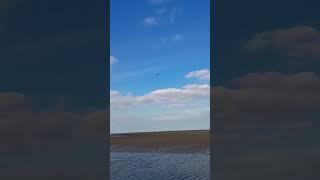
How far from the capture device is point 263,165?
5.64 meters

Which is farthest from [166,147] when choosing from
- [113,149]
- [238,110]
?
[238,110]

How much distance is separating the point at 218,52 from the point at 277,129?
1291 millimetres

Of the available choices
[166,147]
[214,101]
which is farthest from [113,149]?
[214,101]

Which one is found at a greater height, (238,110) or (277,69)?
(277,69)

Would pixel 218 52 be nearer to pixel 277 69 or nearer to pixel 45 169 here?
pixel 277 69

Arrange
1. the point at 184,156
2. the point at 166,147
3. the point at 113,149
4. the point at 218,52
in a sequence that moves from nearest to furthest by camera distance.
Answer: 1. the point at 218,52
2. the point at 184,156
3. the point at 166,147
4. the point at 113,149

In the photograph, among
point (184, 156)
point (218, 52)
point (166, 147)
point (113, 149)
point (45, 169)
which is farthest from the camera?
point (113, 149)

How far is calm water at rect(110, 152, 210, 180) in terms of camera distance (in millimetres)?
10938

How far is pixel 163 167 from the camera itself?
1236cm

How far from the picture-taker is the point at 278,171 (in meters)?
5.60

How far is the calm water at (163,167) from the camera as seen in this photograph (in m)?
10.9

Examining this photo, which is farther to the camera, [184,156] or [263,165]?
[184,156]

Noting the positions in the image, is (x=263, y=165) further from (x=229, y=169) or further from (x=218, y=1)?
(x=218, y=1)

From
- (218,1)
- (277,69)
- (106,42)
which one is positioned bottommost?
(277,69)
